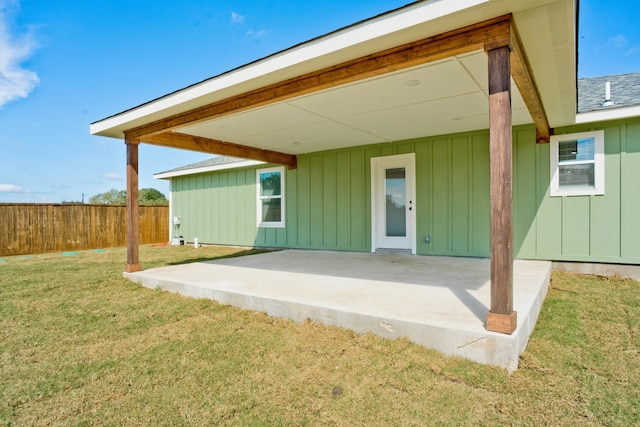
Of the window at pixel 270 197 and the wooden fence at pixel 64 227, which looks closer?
the window at pixel 270 197

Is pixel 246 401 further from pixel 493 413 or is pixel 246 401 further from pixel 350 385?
pixel 493 413

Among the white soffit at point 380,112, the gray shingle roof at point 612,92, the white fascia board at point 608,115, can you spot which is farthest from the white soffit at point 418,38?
the gray shingle roof at point 612,92

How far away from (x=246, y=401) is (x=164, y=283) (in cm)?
308

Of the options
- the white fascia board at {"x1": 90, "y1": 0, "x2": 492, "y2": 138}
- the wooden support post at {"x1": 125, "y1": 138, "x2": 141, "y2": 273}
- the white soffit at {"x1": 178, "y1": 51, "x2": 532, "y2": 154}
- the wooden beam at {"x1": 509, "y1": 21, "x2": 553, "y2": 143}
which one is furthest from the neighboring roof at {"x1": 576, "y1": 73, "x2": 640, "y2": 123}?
the wooden support post at {"x1": 125, "y1": 138, "x2": 141, "y2": 273}

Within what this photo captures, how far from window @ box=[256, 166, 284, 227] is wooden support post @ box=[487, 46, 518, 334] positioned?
20.6 ft

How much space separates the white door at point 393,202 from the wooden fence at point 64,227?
8.47 metres

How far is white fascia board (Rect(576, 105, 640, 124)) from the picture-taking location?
446 centimetres

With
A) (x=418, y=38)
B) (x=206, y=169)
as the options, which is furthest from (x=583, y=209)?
(x=206, y=169)

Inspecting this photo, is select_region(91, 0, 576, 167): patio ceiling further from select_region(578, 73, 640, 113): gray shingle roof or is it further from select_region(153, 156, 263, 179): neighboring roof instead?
select_region(153, 156, 263, 179): neighboring roof

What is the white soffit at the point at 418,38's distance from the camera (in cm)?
223

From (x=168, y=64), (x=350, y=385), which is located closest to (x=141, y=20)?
(x=168, y=64)

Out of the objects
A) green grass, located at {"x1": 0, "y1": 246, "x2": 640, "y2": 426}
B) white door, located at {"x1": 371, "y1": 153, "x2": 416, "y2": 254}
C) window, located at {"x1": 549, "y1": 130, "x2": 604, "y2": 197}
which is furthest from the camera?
white door, located at {"x1": 371, "y1": 153, "x2": 416, "y2": 254}

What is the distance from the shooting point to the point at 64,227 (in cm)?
989

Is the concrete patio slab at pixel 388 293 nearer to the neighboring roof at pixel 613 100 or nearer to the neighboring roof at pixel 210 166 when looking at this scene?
the neighboring roof at pixel 613 100
